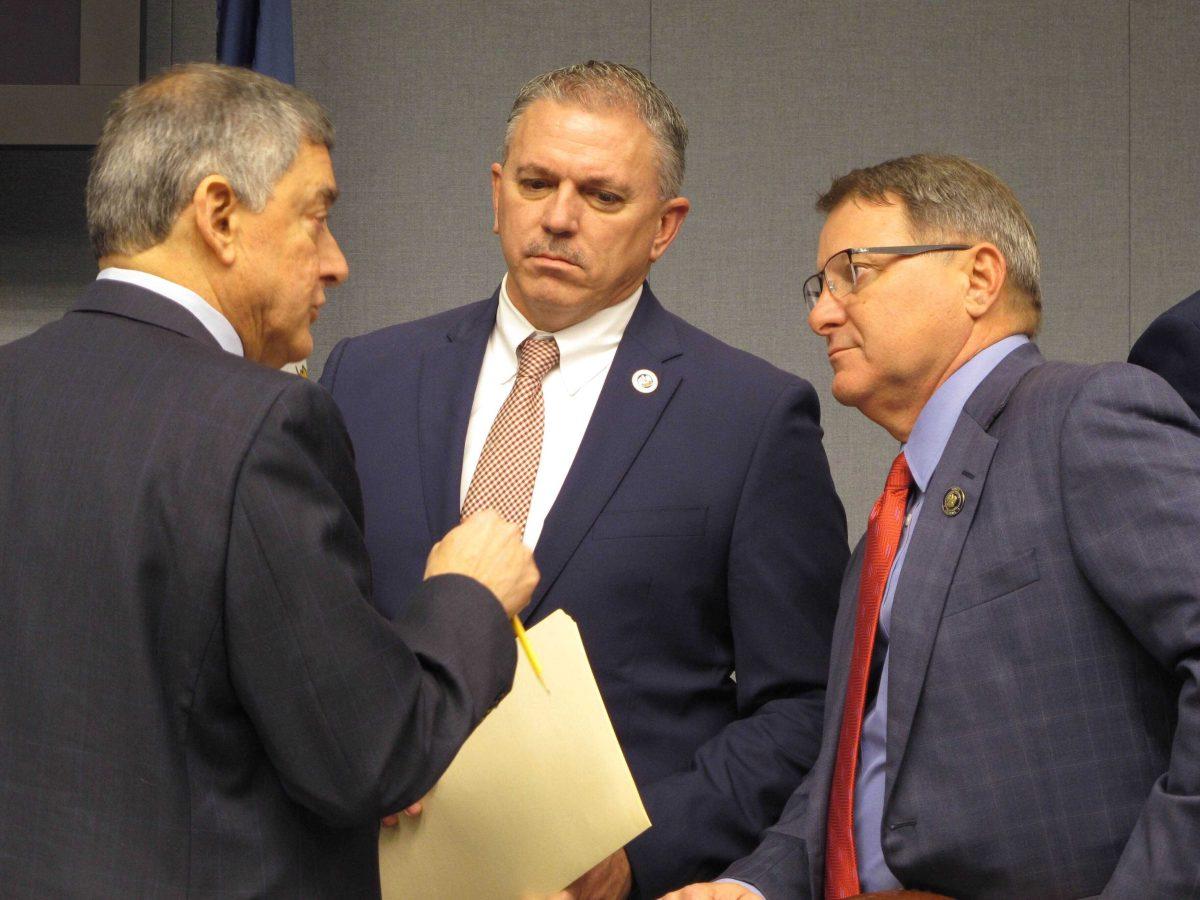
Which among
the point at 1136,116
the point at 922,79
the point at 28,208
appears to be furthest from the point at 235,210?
the point at 1136,116

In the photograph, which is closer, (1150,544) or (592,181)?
(1150,544)

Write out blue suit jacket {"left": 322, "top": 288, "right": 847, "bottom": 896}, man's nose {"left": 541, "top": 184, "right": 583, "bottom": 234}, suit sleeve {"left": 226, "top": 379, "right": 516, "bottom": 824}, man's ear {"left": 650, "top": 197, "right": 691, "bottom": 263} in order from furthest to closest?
1. man's ear {"left": 650, "top": 197, "right": 691, "bottom": 263}
2. man's nose {"left": 541, "top": 184, "right": 583, "bottom": 234}
3. blue suit jacket {"left": 322, "top": 288, "right": 847, "bottom": 896}
4. suit sleeve {"left": 226, "top": 379, "right": 516, "bottom": 824}

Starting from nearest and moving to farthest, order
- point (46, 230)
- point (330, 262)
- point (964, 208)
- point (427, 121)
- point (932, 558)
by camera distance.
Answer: point (330, 262)
point (932, 558)
point (964, 208)
point (46, 230)
point (427, 121)

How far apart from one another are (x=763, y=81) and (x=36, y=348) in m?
2.75

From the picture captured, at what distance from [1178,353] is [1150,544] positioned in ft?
1.35

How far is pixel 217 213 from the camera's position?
55.1 inches

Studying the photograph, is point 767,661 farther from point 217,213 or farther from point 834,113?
point 834,113

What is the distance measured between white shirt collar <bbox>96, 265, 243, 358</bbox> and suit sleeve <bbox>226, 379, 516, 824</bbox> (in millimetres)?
161

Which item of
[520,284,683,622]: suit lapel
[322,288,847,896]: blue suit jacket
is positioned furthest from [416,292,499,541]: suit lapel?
[520,284,683,622]: suit lapel

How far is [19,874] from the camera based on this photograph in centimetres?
129

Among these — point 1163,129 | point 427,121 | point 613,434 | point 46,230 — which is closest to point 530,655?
point 613,434

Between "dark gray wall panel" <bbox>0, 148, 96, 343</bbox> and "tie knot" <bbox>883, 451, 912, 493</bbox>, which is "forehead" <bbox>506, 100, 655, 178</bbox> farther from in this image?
"dark gray wall panel" <bbox>0, 148, 96, 343</bbox>

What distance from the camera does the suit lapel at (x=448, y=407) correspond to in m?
2.03

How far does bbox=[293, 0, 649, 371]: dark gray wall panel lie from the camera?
12.5ft
